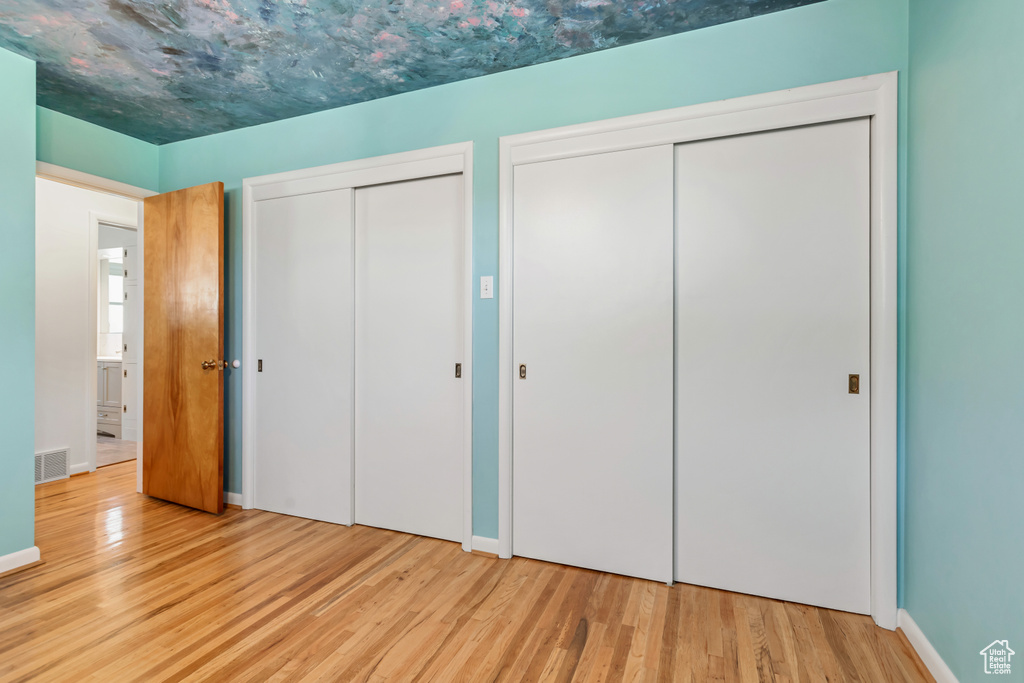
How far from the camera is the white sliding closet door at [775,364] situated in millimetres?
1906

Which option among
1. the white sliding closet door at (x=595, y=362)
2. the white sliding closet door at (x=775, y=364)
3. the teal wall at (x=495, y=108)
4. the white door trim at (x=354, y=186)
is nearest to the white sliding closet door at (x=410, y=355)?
the white door trim at (x=354, y=186)

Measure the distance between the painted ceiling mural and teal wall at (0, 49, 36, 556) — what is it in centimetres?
26

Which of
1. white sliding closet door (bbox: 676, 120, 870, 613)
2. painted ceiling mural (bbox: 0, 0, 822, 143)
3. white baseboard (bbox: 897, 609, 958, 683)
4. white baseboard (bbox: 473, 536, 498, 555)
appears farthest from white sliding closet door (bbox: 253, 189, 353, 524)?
white baseboard (bbox: 897, 609, 958, 683)

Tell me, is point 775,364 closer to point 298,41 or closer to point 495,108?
point 495,108

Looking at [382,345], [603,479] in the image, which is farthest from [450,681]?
[382,345]

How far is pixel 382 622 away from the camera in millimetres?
1868

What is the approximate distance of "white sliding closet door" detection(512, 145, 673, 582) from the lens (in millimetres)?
2168

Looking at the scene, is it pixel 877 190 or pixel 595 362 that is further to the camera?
pixel 595 362

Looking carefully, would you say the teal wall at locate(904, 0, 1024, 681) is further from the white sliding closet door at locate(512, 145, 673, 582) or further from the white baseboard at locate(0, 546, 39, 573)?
the white baseboard at locate(0, 546, 39, 573)

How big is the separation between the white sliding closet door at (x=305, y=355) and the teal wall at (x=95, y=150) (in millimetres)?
1066

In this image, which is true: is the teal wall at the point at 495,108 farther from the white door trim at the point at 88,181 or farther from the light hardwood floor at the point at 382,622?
the light hardwood floor at the point at 382,622

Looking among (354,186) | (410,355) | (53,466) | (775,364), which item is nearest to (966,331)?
(775,364)

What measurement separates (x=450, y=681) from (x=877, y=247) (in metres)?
2.20

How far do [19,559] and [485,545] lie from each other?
221cm
